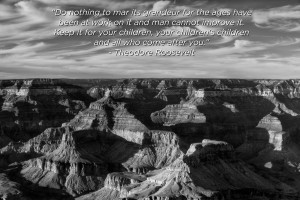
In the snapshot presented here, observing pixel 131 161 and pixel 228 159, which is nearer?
pixel 228 159

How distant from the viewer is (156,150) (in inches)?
5822

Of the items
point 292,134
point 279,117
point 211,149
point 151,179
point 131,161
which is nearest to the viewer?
point 151,179

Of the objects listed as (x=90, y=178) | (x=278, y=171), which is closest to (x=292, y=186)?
(x=278, y=171)

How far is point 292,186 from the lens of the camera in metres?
128

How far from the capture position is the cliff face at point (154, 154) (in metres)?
115

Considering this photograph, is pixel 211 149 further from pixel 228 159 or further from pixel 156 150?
pixel 156 150

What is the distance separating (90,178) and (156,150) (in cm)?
2111

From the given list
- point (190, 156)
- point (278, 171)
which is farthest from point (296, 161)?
point (190, 156)

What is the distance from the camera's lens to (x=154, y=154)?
147125 mm

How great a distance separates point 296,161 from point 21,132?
Result: 8945 centimetres

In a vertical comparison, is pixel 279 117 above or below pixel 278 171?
above

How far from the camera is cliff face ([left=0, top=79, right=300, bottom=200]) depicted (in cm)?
11525

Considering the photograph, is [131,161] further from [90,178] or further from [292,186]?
[292,186]

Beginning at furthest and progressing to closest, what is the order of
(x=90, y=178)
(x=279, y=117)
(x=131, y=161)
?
(x=279, y=117) → (x=131, y=161) → (x=90, y=178)
